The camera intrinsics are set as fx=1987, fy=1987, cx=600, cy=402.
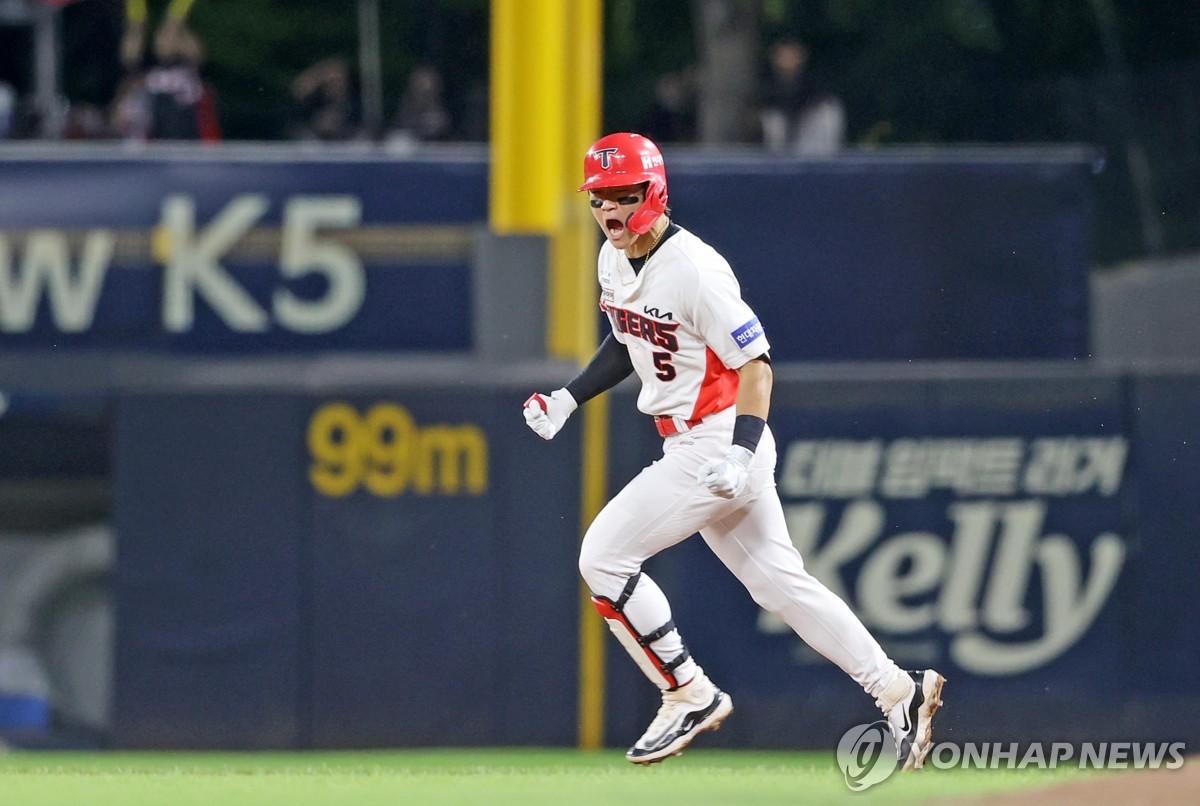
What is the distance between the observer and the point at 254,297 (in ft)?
38.3

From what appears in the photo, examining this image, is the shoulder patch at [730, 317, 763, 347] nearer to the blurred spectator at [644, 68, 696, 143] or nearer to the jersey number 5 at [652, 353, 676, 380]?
the jersey number 5 at [652, 353, 676, 380]

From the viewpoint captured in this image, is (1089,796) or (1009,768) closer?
(1089,796)

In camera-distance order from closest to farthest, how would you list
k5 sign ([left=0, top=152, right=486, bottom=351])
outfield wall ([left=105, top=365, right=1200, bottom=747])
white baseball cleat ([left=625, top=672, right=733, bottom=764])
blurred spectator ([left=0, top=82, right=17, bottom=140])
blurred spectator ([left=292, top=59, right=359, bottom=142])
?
white baseball cleat ([left=625, top=672, right=733, bottom=764]), outfield wall ([left=105, top=365, right=1200, bottom=747]), k5 sign ([left=0, top=152, right=486, bottom=351]), blurred spectator ([left=0, top=82, right=17, bottom=140]), blurred spectator ([left=292, top=59, right=359, bottom=142])

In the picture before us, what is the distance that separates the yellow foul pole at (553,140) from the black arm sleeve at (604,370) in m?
2.83

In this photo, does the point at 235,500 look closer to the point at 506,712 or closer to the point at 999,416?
the point at 506,712

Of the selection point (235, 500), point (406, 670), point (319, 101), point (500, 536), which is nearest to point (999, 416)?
point (500, 536)

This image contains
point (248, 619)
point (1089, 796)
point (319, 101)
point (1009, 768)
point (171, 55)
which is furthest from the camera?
point (319, 101)

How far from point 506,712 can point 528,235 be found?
9.05 feet

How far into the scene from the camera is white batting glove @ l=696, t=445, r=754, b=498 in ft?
22.5

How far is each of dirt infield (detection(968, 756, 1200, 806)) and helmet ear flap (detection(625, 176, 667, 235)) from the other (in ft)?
7.82

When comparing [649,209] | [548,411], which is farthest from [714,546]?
[649,209]

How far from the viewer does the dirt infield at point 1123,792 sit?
22.1 feet

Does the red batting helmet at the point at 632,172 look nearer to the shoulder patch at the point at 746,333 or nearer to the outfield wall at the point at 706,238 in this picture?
the shoulder patch at the point at 746,333

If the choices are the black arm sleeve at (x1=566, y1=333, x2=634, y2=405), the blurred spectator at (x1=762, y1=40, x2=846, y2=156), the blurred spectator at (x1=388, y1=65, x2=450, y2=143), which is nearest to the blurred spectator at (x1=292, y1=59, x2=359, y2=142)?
the blurred spectator at (x1=388, y1=65, x2=450, y2=143)
